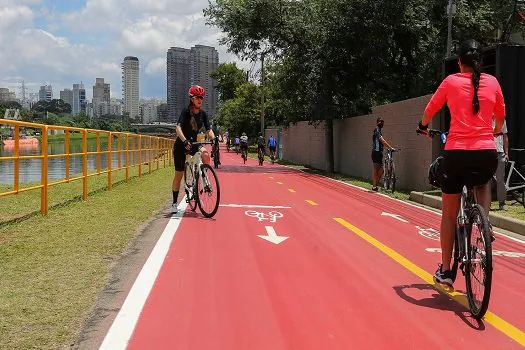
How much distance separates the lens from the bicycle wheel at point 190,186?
971cm

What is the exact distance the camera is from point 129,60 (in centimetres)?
15388

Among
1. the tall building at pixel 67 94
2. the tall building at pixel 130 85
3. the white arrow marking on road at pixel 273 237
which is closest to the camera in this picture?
the white arrow marking on road at pixel 273 237

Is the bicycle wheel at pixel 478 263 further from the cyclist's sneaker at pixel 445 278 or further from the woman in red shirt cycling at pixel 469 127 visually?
the cyclist's sneaker at pixel 445 278

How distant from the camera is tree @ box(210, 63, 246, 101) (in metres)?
97.1

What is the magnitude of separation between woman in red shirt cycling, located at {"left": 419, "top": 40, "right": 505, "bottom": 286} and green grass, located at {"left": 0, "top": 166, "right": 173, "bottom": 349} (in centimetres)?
331

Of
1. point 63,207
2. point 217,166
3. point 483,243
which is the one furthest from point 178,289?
point 217,166

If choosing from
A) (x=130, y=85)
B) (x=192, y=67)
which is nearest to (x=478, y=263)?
(x=192, y=67)

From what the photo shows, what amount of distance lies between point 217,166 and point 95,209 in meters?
17.1

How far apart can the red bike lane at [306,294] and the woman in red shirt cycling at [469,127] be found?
1.05m

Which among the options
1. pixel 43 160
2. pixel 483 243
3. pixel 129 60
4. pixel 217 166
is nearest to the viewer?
pixel 483 243

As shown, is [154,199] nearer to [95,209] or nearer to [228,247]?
[95,209]

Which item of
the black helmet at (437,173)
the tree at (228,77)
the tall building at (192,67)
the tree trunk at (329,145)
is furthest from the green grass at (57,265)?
the tree at (228,77)

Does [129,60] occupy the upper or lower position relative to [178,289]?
upper

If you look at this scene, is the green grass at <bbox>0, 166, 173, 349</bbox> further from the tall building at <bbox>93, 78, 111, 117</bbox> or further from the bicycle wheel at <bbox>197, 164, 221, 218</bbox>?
the tall building at <bbox>93, 78, 111, 117</bbox>
